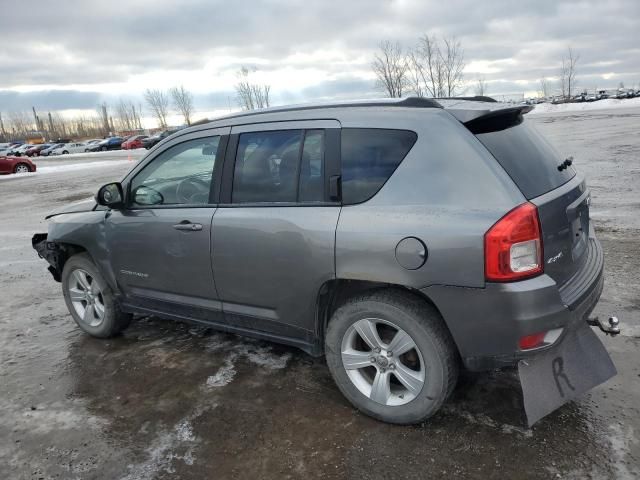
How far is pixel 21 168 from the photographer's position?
26422mm

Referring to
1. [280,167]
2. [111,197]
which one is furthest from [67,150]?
[280,167]

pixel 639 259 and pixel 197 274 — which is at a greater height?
pixel 197 274

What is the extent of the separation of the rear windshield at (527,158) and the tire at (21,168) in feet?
94.3

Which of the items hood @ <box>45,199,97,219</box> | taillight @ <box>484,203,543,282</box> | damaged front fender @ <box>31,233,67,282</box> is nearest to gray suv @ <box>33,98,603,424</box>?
taillight @ <box>484,203,543,282</box>

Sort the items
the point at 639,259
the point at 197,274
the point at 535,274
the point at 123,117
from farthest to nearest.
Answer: the point at 123,117 < the point at 639,259 < the point at 197,274 < the point at 535,274

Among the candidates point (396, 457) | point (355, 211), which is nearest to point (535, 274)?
point (355, 211)

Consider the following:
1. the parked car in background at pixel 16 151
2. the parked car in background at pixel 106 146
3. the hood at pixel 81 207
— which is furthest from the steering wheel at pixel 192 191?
the parked car in background at pixel 106 146

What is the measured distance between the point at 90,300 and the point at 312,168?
105 inches

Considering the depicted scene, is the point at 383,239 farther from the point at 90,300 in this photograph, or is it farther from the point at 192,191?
the point at 90,300

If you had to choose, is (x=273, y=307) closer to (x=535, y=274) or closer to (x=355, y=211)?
(x=355, y=211)

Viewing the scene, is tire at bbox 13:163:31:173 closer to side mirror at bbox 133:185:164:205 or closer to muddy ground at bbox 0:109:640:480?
muddy ground at bbox 0:109:640:480

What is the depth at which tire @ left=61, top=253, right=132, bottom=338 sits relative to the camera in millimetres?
4379

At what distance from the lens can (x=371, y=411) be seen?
9.89ft

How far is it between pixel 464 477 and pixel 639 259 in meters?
4.06
